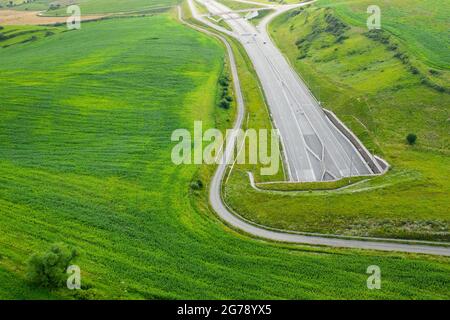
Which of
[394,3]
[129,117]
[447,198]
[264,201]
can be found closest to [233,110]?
[129,117]

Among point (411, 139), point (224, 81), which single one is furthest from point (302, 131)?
point (224, 81)

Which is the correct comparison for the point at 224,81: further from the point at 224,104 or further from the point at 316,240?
the point at 316,240

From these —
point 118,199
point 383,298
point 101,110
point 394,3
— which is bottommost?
point 383,298

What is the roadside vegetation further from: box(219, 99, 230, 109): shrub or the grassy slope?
box(219, 99, 230, 109): shrub

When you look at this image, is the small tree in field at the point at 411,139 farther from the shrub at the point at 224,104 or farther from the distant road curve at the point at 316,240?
the shrub at the point at 224,104

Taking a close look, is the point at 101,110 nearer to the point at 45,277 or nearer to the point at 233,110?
the point at 233,110

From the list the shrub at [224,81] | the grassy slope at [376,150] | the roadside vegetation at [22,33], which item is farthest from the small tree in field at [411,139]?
the roadside vegetation at [22,33]
